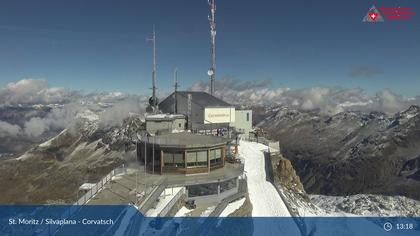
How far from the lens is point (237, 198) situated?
38.0 m

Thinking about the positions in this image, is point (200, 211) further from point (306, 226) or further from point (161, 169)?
point (306, 226)

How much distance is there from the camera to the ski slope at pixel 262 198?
36.8m

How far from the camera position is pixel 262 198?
140 ft

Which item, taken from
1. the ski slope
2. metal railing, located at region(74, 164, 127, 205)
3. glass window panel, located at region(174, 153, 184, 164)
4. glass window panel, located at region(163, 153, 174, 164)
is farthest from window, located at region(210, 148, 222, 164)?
metal railing, located at region(74, 164, 127, 205)

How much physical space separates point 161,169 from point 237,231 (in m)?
9.15

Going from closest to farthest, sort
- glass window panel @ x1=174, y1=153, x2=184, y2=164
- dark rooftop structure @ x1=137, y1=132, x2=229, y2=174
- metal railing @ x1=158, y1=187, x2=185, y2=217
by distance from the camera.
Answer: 1. metal railing @ x1=158, y1=187, x2=185, y2=217
2. dark rooftop structure @ x1=137, y1=132, x2=229, y2=174
3. glass window panel @ x1=174, y1=153, x2=184, y2=164

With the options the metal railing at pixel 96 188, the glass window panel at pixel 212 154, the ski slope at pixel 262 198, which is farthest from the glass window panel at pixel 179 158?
the ski slope at pixel 262 198

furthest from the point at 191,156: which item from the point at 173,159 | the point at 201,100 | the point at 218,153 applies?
the point at 201,100

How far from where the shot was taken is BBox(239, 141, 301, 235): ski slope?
121 ft

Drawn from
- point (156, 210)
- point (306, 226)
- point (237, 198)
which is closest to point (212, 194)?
point (237, 198)

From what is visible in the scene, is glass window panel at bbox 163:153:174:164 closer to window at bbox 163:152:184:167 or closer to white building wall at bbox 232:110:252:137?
window at bbox 163:152:184:167

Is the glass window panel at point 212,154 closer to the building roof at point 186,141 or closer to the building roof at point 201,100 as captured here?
the building roof at point 186,141

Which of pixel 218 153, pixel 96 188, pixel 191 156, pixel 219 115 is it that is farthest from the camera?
pixel 219 115

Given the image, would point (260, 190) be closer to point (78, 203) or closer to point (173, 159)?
point (173, 159)
